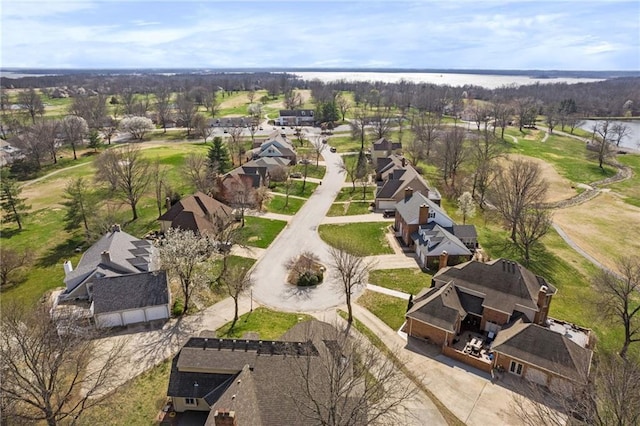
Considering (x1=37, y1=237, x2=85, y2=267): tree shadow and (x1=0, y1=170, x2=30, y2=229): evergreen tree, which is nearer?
(x1=37, y1=237, x2=85, y2=267): tree shadow

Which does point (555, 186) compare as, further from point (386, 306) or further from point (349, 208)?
point (386, 306)

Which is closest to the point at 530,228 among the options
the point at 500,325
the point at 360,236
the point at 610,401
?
the point at 500,325

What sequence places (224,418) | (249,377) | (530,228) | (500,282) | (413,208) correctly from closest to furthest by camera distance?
(224,418)
(249,377)
(500,282)
(530,228)
(413,208)

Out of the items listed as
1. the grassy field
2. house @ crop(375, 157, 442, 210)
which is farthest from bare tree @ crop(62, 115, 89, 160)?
the grassy field

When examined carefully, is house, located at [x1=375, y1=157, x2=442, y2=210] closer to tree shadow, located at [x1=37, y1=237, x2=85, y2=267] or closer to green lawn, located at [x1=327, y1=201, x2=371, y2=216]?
green lawn, located at [x1=327, y1=201, x2=371, y2=216]

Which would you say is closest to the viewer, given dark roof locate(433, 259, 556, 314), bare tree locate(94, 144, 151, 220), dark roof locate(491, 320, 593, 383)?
dark roof locate(491, 320, 593, 383)

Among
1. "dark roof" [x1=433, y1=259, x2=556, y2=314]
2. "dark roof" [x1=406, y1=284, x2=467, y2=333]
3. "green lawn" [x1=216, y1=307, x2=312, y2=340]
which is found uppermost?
"dark roof" [x1=433, y1=259, x2=556, y2=314]

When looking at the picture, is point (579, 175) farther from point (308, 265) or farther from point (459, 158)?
point (308, 265)
